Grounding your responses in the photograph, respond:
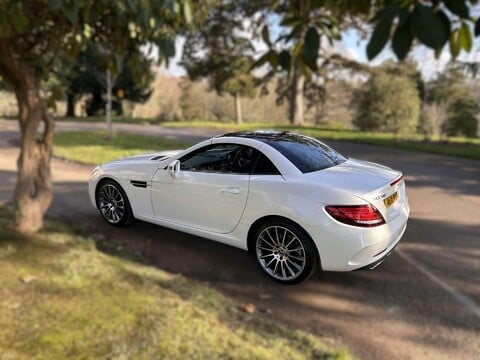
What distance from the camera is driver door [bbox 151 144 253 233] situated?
442 centimetres

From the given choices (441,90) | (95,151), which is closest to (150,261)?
(95,151)

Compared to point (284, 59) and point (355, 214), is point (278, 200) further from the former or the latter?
point (284, 59)

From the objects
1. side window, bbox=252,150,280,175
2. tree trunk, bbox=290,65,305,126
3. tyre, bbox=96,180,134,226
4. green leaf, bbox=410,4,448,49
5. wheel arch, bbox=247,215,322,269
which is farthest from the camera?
tree trunk, bbox=290,65,305,126

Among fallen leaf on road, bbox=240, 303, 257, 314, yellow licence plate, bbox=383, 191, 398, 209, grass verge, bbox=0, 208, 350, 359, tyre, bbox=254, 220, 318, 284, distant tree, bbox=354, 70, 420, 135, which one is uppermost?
distant tree, bbox=354, 70, 420, 135

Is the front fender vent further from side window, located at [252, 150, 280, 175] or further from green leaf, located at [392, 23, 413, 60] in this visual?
green leaf, located at [392, 23, 413, 60]

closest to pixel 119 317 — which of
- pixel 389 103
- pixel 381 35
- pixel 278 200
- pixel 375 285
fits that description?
pixel 278 200

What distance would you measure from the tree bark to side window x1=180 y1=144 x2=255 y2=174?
5.54ft

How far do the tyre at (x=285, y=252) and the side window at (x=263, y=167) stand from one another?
0.53 meters

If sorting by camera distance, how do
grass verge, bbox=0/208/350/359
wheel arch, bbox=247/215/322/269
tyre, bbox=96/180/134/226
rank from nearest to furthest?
grass verge, bbox=0/208/350/359 → wheel arch, bbox=247/215/322/269 → tyre, bbox=96/180/134/226

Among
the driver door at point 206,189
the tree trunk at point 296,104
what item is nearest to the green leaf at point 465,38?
the driver door at point 206,189

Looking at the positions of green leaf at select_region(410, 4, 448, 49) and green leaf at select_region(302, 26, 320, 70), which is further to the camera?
green leaf at select_region(302, 26, 320, 70)

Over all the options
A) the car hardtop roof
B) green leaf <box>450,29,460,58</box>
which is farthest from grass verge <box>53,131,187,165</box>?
green leaf <box>450,29,460,58</box>

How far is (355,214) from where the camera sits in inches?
146

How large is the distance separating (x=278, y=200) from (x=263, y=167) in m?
0.47
